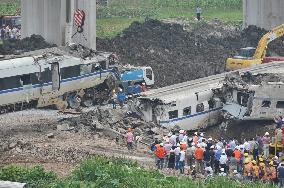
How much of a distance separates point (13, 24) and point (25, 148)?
36095 millimetres

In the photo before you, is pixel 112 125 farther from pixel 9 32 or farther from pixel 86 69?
pixel 9 32

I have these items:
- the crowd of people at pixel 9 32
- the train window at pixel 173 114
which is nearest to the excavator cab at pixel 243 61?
the train window at pixel 173 114

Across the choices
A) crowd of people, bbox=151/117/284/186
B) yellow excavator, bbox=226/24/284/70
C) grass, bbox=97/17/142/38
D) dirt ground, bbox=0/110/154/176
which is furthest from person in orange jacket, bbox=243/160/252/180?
grass, bbox=97/17/142/38

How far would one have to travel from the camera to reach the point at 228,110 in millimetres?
39156

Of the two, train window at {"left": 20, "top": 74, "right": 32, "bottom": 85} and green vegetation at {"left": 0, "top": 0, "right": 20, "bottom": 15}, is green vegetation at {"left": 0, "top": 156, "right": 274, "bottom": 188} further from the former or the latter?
green vegetation at {"left": 0, "top": 0, "right": 20, "bottom": 15}

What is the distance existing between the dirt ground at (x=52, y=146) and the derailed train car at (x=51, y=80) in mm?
1276

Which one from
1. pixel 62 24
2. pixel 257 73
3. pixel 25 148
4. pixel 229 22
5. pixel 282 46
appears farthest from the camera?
pixel 229 22

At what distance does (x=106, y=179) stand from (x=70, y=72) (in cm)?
1768

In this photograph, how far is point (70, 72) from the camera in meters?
41.6

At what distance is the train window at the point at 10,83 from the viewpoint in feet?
127

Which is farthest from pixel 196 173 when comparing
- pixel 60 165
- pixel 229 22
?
pixel 229 22

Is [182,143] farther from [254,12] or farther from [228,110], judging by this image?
[254,12]

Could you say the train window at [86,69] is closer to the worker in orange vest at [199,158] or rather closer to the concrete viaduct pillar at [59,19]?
the concrete viaduct pillar at [59,19]

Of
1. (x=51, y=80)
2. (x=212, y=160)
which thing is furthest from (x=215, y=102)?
(x=212, y=160)
